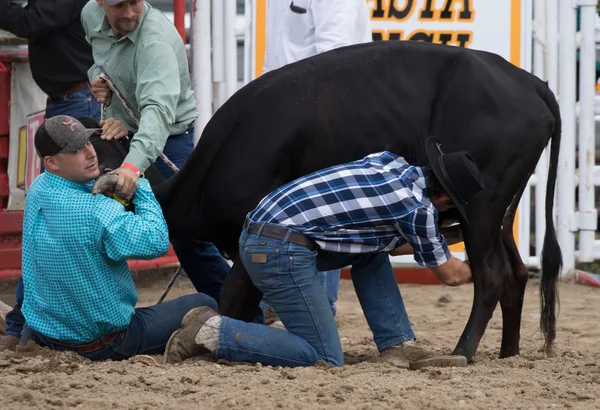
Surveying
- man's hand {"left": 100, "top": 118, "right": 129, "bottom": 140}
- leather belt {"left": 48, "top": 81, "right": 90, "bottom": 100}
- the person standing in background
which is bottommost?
leather belt {"left": 48, "top": 81, "right": 90, "bottom": 100}

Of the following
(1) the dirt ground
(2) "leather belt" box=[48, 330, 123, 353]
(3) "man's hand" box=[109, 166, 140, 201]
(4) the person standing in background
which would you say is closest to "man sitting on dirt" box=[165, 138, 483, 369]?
(1) the dirt ground

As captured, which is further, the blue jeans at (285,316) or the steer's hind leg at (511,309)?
the steer's hind leg at (511,309)

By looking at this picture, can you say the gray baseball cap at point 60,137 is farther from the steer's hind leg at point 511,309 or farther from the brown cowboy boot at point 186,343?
the steer's hind leg at point 511,309

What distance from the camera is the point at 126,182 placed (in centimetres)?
429

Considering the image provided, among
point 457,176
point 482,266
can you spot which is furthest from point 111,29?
point 482,266

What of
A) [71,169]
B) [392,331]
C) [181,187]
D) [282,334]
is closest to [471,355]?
[392,331]

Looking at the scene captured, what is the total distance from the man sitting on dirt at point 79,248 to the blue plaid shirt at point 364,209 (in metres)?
0.52

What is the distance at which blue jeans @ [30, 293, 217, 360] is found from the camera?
442cm

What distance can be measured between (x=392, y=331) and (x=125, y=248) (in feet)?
4.01

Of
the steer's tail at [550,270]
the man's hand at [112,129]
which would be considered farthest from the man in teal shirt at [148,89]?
the steer's tail at [550,270]

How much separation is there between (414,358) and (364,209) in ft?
2.67

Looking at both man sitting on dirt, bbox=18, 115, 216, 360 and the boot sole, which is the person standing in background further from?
man sitting on dirt, bbox=18, 115, 216, 360

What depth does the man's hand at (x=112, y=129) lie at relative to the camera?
4.82 metres

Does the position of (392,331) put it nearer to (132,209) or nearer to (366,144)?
(366,144)
